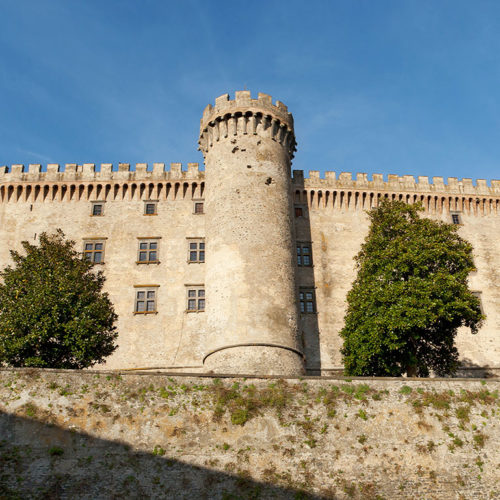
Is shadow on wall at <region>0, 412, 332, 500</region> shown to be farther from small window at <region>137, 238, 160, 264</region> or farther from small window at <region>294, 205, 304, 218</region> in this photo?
small window at <region>294, 205, 304, 218</region>

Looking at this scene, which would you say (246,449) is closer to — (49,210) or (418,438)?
(418,438)

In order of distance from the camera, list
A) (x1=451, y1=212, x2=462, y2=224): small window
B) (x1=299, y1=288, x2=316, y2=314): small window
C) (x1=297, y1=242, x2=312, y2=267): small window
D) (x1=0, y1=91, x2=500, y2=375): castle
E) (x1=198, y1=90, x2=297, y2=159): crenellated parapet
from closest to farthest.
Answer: (x1=0, y1=91, x2=500, y2=375): castle → (x1=198, y1=90, x2=297, y2=159): crenellated parapet → (x1=299, y1=288, x2=316, y2=314): small window → (x1=297, y1=242, x2=312, y2=267): small window → (x1=451, y1=212, x2=462, y2=224): small window

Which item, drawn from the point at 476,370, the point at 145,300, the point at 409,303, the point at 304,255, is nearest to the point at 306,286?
the point at 304,255

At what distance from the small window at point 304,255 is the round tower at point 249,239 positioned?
185 inches

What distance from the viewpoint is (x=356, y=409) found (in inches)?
808

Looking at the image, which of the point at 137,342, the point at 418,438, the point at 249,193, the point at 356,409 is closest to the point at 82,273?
the point at 137,342

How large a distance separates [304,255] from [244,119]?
9569 millimetres

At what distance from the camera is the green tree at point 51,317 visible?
934 inches

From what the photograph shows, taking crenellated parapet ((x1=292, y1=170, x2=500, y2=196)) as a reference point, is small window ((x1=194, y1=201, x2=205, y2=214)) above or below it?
below

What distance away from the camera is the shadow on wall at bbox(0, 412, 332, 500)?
17281 mm

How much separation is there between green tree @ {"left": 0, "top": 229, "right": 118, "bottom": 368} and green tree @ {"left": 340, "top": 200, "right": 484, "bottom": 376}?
12.0 meters

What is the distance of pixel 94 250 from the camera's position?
3650cm

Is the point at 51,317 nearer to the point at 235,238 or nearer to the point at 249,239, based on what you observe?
the point at 235,238

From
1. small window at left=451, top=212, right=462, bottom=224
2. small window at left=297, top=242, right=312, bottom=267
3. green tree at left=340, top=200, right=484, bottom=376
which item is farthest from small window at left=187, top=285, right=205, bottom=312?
small window at left=451, top=212, right=462, bottom=224
